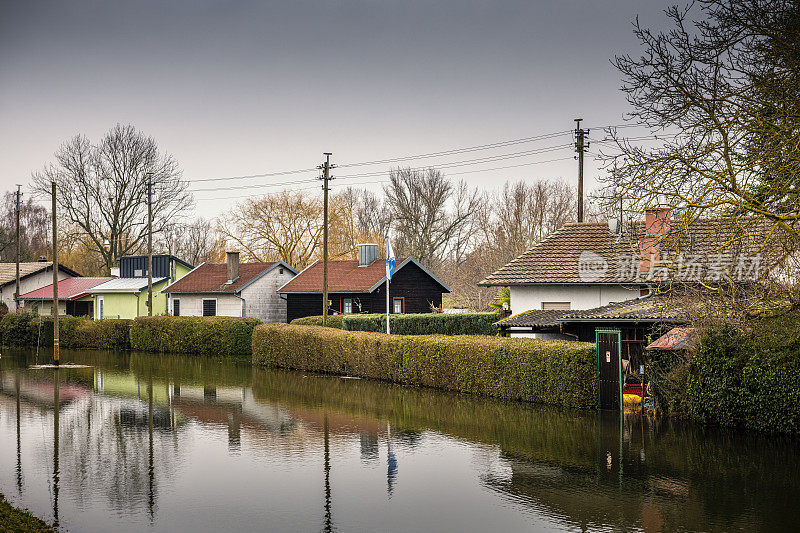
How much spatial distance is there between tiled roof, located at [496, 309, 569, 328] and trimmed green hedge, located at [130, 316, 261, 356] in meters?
17.1

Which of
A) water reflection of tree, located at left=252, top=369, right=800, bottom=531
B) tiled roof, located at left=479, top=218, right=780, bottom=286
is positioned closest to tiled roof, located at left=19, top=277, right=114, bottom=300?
A: tiled roof, located at left=479, top=218, right=780, bottom=286

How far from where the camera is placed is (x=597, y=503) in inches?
414

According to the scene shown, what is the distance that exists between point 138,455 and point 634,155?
34.4 feet

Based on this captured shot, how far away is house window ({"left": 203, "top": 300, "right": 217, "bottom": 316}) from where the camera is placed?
50875 mm

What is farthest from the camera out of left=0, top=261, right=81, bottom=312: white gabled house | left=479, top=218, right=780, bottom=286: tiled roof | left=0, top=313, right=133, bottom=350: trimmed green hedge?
left=0, top=261, right=81, bottom=312: white gabled house

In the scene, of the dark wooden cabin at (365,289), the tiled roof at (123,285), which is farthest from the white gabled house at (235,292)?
the tiled roof at (123,285)

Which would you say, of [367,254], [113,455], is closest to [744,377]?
[113,455]

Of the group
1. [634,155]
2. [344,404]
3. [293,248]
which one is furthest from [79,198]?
[634,155]

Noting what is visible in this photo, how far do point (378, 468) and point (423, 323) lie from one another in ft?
88.6

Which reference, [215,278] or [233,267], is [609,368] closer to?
[233,267]

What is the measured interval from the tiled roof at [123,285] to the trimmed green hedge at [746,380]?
44.7 meters

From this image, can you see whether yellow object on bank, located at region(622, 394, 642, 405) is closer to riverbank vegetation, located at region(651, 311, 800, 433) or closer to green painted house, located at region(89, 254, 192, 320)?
riverbank vegetation, located at region(651, 311, 800, 433)

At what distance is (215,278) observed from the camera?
172ft

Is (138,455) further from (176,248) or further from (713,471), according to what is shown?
(176,248)
